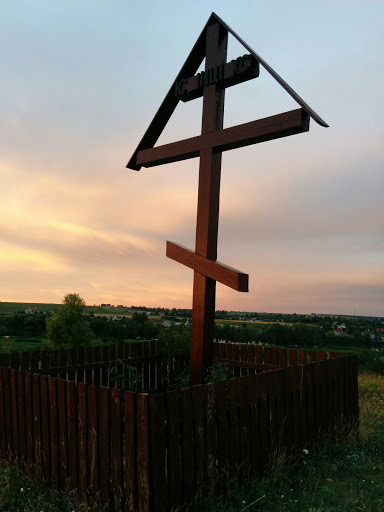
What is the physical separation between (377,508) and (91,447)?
123 inches

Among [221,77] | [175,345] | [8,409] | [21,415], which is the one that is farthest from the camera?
[175,345]

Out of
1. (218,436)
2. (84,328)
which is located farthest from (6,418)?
(84,328)

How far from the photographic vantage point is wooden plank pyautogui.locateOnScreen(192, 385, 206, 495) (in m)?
4.76

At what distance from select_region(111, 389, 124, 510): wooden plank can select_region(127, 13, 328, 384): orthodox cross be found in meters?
2.24

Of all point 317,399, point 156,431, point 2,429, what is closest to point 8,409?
point 2,429

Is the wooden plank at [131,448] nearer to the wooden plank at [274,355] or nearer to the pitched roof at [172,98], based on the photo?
the wooden plank at [274,355]

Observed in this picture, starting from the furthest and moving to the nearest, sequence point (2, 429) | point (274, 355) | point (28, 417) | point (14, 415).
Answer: point (274, 355), point (2, 429), point (14, 415), point (28, 417)

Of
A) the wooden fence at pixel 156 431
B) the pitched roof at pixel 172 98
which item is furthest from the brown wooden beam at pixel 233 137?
the wooden fence at pixel 156 431

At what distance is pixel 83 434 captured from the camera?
197 inches

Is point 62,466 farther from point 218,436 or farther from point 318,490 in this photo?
point 318,490

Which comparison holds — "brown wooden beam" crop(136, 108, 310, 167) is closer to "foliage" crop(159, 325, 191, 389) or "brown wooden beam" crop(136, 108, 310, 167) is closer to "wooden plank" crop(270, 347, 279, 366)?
"foliage" crop(159, 325, 191, 389)

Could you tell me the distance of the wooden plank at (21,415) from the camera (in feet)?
19.6

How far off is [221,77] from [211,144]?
0.98m

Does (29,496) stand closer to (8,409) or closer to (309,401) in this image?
(8,409)
